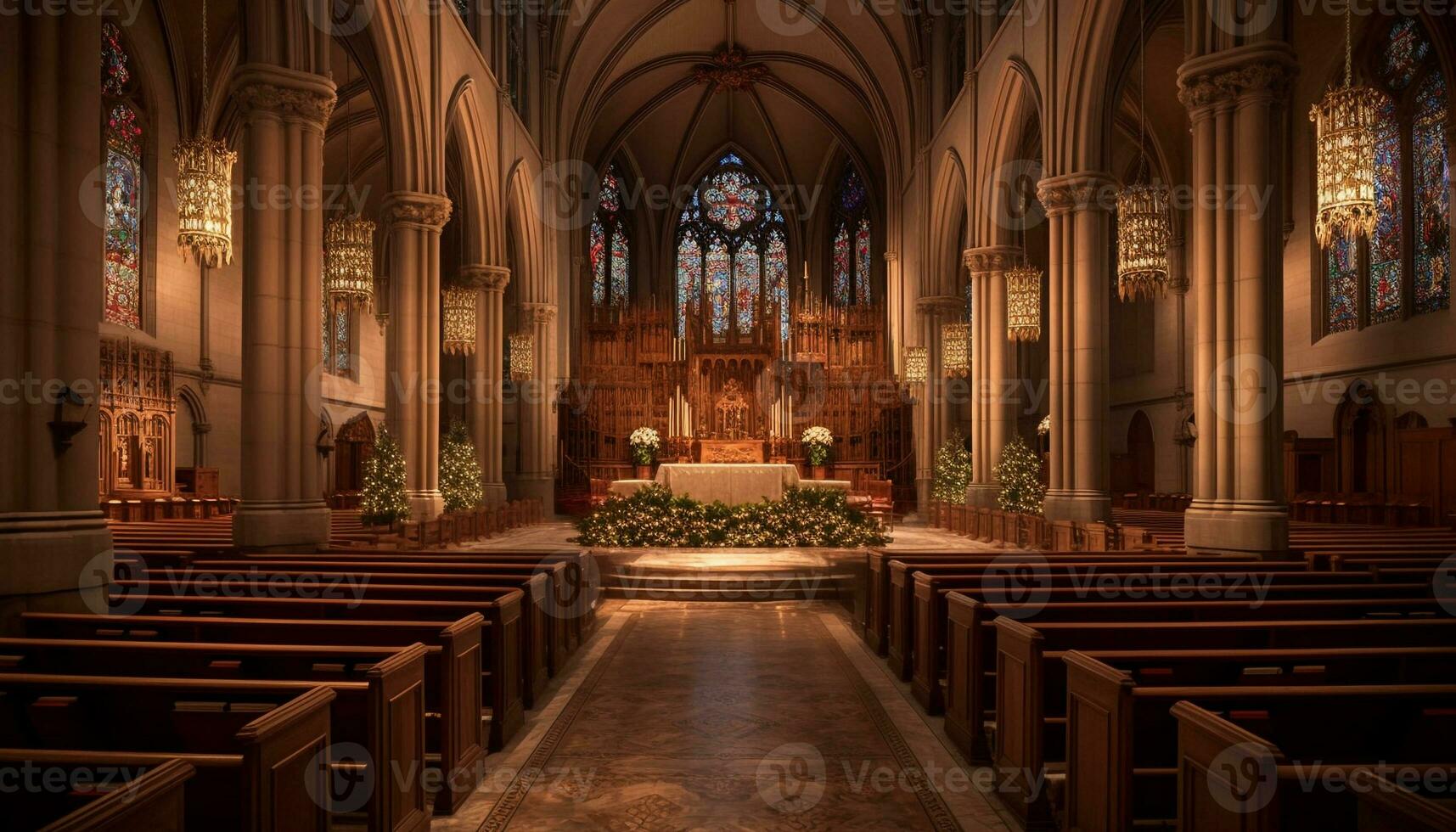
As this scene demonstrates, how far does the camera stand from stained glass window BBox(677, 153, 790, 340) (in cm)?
3691

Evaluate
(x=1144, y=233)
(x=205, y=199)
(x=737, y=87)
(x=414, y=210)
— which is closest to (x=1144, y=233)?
(x=1144, y=233)

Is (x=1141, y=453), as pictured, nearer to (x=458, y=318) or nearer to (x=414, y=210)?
(x=458, y=318)

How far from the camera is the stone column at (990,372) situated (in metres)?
18.9

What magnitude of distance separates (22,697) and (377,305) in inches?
1083

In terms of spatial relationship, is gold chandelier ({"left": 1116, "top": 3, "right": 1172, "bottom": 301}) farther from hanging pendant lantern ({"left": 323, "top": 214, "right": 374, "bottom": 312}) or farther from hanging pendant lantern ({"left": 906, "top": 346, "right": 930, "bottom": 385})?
hanging pendant lantern ({"left": 906, "top": 346, "right": 930, "bottom": 385})

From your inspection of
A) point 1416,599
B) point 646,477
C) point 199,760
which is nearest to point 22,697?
point 199,760

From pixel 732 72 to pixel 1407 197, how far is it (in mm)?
20303

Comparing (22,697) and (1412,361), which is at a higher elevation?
(1412,361)

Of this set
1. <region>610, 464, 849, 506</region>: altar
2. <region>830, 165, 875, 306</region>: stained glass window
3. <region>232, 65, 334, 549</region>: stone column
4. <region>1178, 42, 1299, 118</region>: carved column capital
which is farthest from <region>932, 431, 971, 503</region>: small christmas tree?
<region>830, 165, 875, 306</region>: stained glass window

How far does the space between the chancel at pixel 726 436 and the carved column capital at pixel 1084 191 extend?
10cm

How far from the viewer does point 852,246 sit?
3603 centimetres

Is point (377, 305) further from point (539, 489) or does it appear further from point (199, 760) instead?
point (199, 760)

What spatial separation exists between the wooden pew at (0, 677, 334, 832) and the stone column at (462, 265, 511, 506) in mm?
15733

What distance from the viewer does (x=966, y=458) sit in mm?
20422
